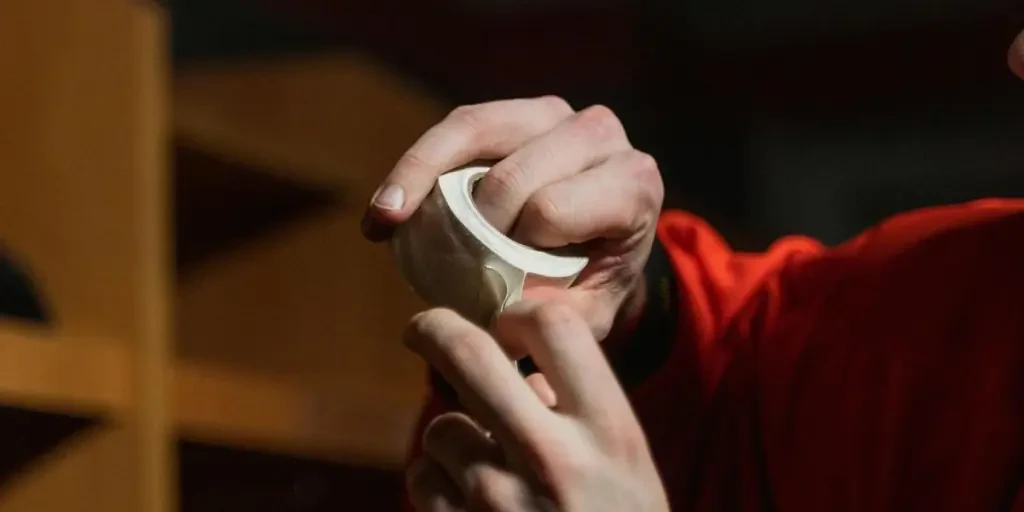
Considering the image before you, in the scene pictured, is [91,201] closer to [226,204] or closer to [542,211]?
[226,204]

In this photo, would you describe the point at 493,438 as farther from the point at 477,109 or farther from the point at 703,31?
the point at 703,31

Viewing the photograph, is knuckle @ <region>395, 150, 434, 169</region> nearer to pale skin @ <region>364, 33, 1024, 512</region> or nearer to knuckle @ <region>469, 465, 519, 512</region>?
pale skin @ <region>364, 33, 1024, 512</region>

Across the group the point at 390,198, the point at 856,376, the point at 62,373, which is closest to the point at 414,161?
the point at 390,198

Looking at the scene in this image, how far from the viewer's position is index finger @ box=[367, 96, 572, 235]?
40 centimetres

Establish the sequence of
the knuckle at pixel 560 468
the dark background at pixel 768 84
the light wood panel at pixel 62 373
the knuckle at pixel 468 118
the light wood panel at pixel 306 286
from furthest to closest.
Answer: the dark background at pixel 768 84 < the light wood panel at pixel 306 286 < the light wood panel at pixel 62 373 < the knuckle at pixel 468 118 < the knuckle at pixel 560 468

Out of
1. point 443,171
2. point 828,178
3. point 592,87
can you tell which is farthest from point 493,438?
point 828,178

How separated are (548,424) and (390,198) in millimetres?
112

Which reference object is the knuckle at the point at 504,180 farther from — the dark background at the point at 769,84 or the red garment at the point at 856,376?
the dark background at the point at 769,84

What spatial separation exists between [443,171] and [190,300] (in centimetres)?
66

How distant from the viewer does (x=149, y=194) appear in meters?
0.76

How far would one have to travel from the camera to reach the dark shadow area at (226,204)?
2.99ft

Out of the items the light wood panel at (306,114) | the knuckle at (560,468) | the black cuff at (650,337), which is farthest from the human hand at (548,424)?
the light wood panel at (306,114)

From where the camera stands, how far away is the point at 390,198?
398 mm

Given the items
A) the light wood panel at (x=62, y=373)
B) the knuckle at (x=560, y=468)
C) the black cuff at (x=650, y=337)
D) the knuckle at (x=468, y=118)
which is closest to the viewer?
the knuckle at (x=560, y=468)
